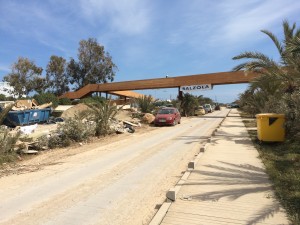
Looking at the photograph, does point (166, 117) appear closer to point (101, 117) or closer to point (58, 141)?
point (101, 117)

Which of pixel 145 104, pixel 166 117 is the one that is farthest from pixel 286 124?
pixel 145 104

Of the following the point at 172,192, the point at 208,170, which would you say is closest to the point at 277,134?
the point at 208,170

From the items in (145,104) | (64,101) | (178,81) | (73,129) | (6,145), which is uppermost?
(178,81)

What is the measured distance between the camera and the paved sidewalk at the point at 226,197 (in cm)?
501

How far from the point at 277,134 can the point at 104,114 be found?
889 cm

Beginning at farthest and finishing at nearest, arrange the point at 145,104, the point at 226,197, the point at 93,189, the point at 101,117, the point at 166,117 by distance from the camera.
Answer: the point at 145,104 < the point at 166,117 < the point at 101,117 < the point at 93,189 < the point at 226,197

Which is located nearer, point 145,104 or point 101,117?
point 101,117

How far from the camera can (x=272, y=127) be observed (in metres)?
13.0

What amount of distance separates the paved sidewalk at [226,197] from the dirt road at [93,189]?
592mm

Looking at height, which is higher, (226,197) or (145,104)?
(145,104)

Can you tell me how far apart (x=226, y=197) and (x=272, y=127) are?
25.8 feet

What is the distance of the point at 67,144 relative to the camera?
46.1 feet

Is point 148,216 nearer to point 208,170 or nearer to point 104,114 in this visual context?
point 208,170

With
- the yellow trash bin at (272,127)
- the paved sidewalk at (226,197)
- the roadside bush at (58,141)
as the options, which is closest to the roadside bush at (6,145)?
the roadside bush at (58,141)
